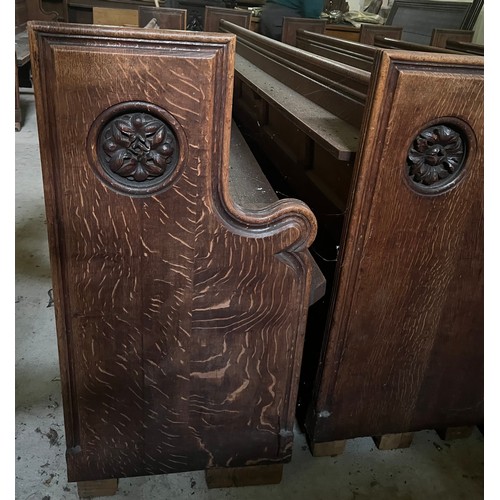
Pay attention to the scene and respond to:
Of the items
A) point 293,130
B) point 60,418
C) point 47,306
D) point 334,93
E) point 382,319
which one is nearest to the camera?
point 382,319

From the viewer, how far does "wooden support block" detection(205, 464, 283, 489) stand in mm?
1426

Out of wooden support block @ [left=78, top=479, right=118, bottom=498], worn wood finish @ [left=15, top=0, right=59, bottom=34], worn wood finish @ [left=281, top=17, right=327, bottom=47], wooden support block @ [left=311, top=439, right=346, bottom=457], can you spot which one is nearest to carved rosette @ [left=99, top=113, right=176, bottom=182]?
wooden support block @ [left=78, top=479, right=118, bottom=498]

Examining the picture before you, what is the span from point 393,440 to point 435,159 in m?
0.91

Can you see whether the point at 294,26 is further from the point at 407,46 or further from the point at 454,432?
the point at 454,432

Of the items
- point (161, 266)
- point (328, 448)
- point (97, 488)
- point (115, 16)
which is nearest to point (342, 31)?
point (115, 16)

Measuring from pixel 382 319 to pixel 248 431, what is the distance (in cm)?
45

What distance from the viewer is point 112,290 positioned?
Result: 113cm

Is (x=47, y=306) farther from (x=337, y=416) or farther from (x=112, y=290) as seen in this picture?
(x=337, y=416)

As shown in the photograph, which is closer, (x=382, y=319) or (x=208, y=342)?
(x=208, y=342)

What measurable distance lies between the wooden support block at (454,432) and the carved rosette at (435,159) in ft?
2.87

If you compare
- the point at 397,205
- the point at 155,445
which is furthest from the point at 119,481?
the point at 397,205

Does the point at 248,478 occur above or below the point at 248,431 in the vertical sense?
below

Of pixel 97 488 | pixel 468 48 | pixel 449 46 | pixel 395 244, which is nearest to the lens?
pixel 395 244

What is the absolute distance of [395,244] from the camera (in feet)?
4.00
